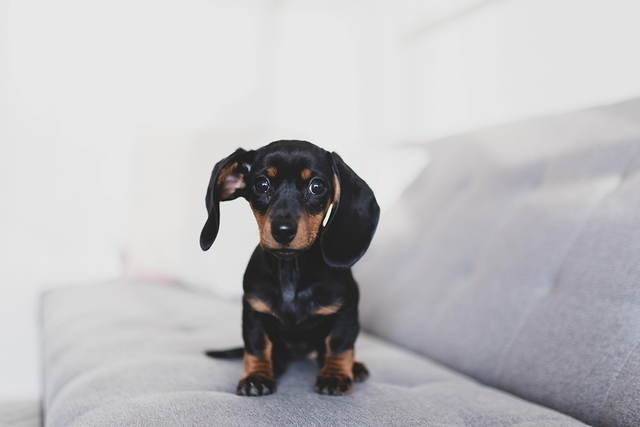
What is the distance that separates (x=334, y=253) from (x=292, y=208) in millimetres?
98

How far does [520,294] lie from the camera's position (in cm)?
115

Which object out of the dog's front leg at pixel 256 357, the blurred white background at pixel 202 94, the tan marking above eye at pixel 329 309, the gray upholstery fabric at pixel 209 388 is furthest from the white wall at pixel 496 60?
the dog's front leg at pixel 256 357

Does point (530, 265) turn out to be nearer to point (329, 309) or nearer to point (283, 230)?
point (329, 309)

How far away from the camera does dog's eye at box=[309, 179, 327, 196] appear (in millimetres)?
801

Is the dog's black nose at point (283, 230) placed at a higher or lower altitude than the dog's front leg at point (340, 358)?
higher

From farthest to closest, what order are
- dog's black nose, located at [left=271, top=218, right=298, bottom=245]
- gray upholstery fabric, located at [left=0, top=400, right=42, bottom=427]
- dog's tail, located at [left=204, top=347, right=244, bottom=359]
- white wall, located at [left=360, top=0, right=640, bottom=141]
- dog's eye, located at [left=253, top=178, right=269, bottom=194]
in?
1. white wall, located at [left=360, top=0, right=640, bottom=141]
2. gray upholstery fabric, located at [left=0, top=400, right=42, bottom=427]
3. dog's tail, located at [left=204, top=347, right=244, bottom=359]
4. dog's eye, located at [left=253, top=178, right=269, bottom=194]
5. dog's black nose, located at [left=271, top=218, right=298, bottom=245]

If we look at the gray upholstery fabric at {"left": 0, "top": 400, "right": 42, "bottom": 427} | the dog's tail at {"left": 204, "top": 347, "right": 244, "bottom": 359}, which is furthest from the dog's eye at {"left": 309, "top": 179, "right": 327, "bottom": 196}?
the gray upholstery fabric at {"left": 0, "top": 400, "right": 42, "bottom": 427}

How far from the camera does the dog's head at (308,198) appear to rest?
0.77 m

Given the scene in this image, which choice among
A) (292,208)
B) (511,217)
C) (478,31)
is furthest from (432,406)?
(478,31)

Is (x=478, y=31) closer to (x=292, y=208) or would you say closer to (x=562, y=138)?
(x=562, y=138)

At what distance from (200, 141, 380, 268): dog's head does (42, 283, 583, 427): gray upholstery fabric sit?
0.25 m

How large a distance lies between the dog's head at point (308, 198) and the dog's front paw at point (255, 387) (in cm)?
26

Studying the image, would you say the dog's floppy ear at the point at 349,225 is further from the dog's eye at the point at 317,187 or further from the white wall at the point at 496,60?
the white wall at the point at 496,60

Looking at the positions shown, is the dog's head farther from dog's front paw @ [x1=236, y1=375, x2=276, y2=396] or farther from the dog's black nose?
dog's front paw @ [x1=236, y1=375, x2=276, y2=396]
